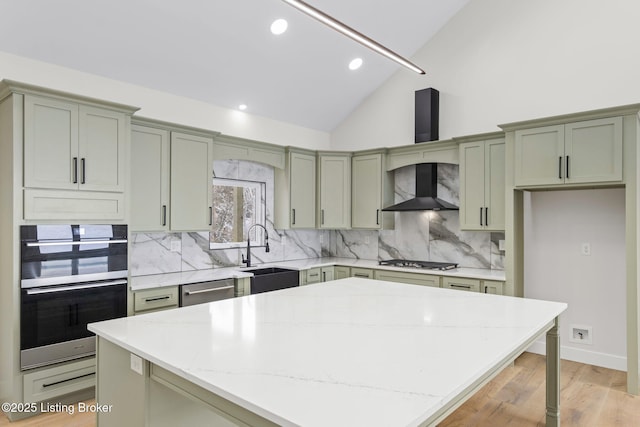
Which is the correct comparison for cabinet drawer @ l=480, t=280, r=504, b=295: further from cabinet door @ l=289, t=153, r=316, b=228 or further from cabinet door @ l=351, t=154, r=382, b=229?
cabinet door @ l=289, t=153, r=316, b=228

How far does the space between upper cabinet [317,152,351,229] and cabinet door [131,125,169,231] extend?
80.8 inches

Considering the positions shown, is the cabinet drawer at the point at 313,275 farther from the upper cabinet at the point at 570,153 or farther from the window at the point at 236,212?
the upper cabinet at the point at 570,153

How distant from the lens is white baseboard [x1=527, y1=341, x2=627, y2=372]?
12.0ft

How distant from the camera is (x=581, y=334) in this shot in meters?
3.87

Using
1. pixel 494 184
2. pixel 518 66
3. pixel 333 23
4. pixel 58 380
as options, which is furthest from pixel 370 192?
pixel 58 380

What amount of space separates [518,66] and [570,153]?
4.37ft

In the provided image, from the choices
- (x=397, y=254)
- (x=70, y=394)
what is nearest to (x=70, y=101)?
(x=70, y=394)

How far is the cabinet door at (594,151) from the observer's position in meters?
3.19

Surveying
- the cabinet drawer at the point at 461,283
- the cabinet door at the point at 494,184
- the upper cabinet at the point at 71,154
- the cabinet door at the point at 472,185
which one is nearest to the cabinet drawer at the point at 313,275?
the cabinet drawer at the point at 461,283

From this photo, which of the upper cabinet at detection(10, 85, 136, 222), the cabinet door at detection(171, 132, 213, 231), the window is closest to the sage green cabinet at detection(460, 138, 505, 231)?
the window

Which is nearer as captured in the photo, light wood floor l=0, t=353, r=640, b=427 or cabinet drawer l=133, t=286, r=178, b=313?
light wood floor l=0, t=353, r=640, b=427

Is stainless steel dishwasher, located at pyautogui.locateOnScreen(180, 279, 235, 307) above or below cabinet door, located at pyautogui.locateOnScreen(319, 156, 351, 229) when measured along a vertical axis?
below

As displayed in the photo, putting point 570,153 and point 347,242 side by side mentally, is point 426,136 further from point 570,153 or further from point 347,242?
point 347,242

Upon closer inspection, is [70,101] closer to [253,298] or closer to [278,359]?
[253,298]
